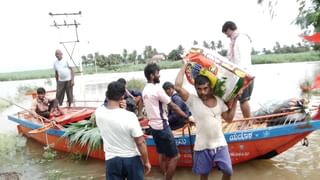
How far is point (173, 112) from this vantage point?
5.70 metres

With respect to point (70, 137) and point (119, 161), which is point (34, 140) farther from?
point (119, 161)

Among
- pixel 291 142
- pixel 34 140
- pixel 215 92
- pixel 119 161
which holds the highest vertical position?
pixel 215 92

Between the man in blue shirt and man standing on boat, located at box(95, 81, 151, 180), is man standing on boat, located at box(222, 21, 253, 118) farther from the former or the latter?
man standing on boat, located at box(95, 81, 151, 180)

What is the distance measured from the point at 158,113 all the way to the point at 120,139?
4.81ft

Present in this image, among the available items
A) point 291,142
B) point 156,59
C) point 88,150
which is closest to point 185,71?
point 156,59

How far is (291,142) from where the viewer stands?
5324 mm

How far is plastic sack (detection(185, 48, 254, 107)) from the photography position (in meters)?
3.74

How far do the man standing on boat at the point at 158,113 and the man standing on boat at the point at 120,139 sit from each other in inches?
49.3

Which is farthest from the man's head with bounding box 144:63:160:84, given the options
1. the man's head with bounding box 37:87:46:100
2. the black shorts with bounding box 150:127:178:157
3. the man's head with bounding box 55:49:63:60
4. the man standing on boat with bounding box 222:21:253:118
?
the man's head with bounding box 55:49:63:60

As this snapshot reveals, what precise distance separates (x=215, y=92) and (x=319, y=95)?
1150cm

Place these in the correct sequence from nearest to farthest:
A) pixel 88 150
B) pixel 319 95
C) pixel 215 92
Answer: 1. pixel 215 92
2. pixel 88 150
3. pixel 319 95

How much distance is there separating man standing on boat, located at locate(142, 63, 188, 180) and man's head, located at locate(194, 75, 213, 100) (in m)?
0.99

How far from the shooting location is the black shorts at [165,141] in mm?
4832

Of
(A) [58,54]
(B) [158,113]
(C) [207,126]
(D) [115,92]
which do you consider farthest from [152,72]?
(A) [58,54]
